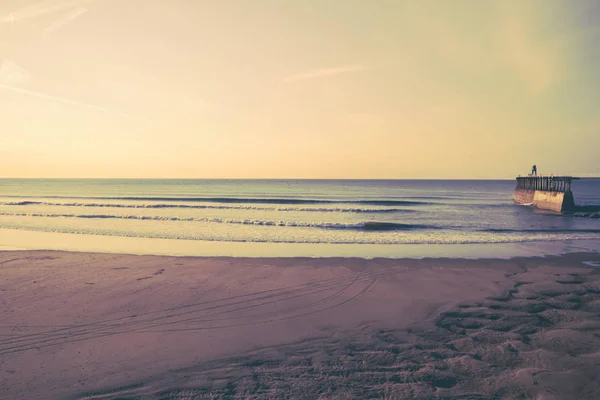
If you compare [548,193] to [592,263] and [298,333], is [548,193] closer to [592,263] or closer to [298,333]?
[592,263]

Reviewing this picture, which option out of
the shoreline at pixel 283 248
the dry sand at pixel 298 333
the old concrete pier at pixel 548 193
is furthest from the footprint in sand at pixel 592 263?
the old concrete pier at pixel 548 193

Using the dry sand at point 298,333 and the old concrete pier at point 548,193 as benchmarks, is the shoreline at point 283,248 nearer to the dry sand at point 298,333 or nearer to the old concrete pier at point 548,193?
the dry sand at point 298,333

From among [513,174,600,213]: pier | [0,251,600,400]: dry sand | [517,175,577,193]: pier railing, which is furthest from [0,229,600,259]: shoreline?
[517,175,577,193]: pier railing

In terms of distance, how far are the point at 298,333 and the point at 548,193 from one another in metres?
44.3

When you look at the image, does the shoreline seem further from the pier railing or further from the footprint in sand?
the pier railing

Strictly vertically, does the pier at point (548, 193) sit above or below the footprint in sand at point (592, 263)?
above

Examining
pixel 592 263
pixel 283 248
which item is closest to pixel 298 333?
pixel 283 248

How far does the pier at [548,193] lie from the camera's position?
3641cm

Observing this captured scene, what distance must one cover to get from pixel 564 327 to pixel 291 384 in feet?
17.0

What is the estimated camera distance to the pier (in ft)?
119

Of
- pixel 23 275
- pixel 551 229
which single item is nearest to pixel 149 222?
pixel 23 275

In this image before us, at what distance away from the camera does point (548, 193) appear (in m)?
40.7

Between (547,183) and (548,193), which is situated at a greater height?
(547,183)

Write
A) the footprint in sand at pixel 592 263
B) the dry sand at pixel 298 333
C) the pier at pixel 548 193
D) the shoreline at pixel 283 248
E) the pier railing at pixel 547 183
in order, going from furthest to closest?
the pier railing at pixel 547 183 < the pier at pixel 548 193 < the shoreline at pixel 283 248 < the footprint in sand at pixel 592 263 < the dry sand at pixel 298 333
